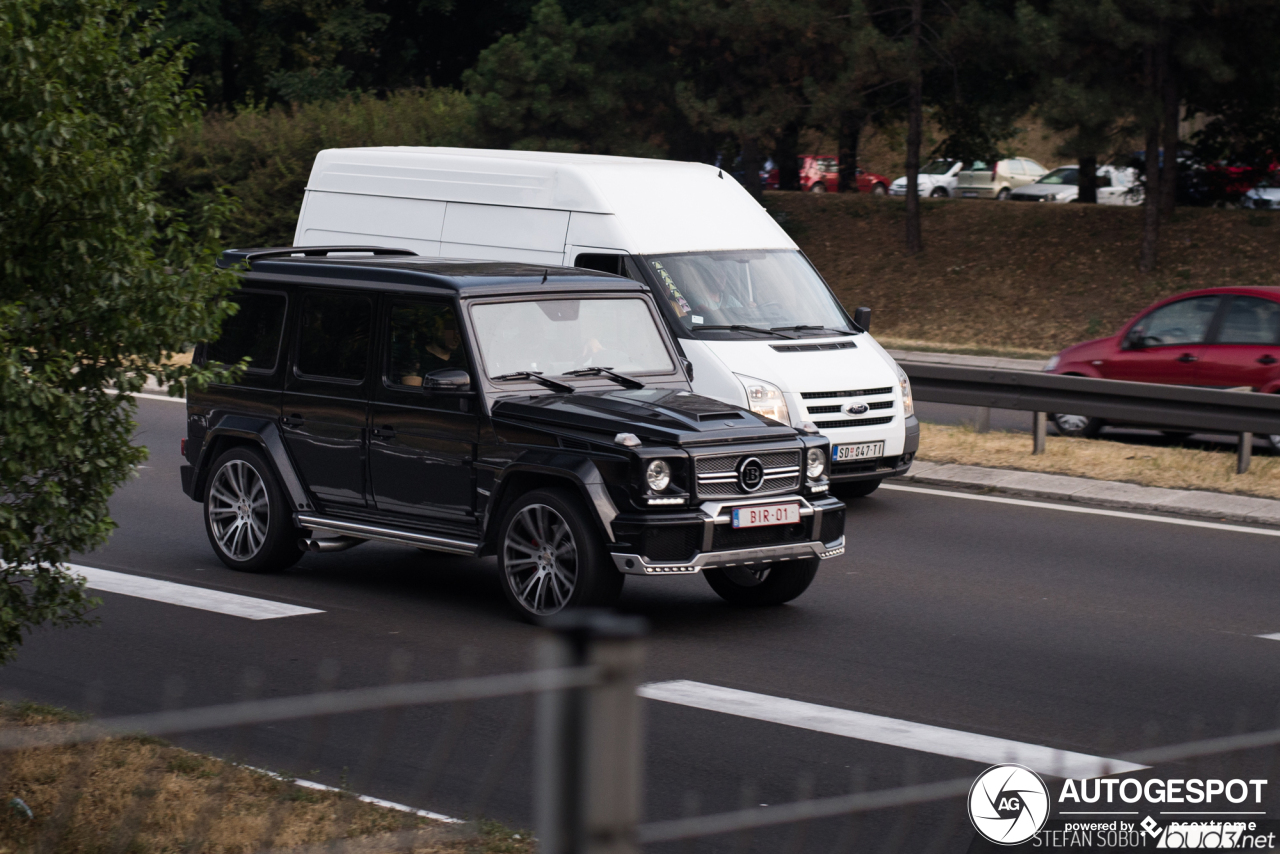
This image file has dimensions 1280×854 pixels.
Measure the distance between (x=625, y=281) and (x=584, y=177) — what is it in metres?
3.55

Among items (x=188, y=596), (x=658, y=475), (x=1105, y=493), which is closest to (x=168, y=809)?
(x=658, y=475)

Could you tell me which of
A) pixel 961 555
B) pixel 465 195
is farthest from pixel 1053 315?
pixel 961 555

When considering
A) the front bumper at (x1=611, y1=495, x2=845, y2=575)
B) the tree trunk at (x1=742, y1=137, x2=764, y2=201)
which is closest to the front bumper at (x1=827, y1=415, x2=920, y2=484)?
the front bumper at (x1=611, y1=495, x2=845, y2=575)

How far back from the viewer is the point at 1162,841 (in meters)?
3.86

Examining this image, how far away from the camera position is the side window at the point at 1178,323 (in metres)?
16.3

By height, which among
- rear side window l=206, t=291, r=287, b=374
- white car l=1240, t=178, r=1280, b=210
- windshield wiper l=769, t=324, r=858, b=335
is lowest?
windshield wiper l=769, t=324, r=858, b=335

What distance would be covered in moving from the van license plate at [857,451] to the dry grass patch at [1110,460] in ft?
6.99

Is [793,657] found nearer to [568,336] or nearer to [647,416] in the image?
[647,416]

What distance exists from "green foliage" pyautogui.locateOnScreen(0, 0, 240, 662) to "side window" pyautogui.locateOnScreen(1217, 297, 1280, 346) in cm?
1184

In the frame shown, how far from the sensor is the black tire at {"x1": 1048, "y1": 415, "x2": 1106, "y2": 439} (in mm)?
16703

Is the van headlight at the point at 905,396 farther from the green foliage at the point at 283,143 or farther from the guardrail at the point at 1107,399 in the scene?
the green foliage at the point at 283,143

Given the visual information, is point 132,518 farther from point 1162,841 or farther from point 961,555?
point 1162,841

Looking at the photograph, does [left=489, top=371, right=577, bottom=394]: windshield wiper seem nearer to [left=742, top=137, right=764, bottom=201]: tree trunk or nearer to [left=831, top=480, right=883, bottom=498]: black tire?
[left=831, top=480, right=883, bottom=498]: black tire

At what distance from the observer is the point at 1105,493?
43.4 ft
